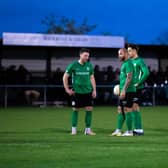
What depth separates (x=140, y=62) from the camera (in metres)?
14.8

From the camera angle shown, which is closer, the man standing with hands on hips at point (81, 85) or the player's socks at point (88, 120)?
the player's socks at point (88, 120)

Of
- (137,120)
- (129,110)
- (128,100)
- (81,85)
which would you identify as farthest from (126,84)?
(81,85)

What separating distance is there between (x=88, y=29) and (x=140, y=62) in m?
61.1

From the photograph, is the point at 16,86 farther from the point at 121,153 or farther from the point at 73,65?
the point at 121,153

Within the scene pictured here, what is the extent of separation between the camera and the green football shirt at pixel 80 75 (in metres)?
15.1

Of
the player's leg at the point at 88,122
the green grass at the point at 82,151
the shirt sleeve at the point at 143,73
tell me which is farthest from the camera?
the player's leg at the point at 88,122

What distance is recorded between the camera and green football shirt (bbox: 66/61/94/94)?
1509 cm

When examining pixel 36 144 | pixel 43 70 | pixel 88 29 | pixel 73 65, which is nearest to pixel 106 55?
pixel 43 70

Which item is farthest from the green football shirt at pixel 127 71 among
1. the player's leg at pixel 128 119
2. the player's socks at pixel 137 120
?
the player's socks at pixel 137 120

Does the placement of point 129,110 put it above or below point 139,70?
below

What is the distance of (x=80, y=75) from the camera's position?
1513 cm

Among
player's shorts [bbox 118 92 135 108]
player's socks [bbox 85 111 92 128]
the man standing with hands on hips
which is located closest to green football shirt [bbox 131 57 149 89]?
player's shorts [bbox 118 92 135 108]

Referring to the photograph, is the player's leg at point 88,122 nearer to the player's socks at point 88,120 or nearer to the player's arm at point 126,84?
the player's socks at point 88,120

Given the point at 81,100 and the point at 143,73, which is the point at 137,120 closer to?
the point at 143,73
